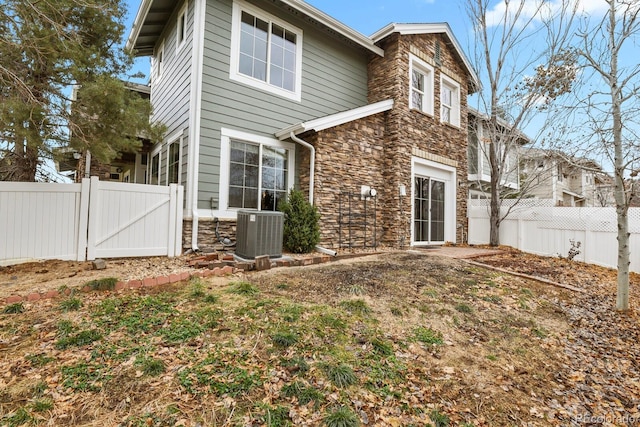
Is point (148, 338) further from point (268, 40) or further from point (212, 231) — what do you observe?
point (268, 40)

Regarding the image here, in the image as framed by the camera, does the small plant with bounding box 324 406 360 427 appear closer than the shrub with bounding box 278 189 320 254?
Yes

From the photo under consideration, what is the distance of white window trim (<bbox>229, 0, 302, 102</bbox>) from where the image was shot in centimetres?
671

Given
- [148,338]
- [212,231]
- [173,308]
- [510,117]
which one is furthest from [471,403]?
[510,117]

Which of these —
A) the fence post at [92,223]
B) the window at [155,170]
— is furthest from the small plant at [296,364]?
the window at [155,170]

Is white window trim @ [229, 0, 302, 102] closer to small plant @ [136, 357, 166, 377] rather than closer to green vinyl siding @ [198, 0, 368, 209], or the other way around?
green vinyl siding @ [198, 0, 368, 209]

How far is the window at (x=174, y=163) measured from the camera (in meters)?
7.00

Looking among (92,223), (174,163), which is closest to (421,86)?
(174,163)

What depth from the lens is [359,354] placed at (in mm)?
2676

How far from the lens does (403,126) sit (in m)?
8.81

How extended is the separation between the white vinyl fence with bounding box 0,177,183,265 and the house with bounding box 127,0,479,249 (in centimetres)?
50

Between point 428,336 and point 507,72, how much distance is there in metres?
10.2

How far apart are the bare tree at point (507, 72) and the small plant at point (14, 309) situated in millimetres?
10818

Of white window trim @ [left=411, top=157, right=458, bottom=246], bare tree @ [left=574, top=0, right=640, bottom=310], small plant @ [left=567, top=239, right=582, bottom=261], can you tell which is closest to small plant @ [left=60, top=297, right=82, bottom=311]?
bare tree @ [left=574, top=0, right=640, bottom=310]

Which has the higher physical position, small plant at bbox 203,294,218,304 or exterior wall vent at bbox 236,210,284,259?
exterior wall vent at bbox 236,210,284,259
